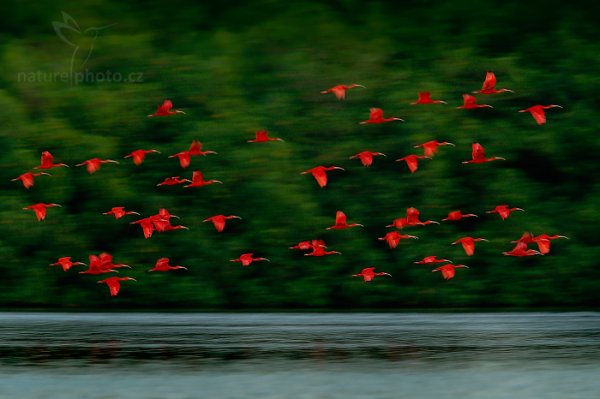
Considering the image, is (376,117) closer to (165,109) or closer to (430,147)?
(430,147)

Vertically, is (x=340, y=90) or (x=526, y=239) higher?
(x=340, y=90)

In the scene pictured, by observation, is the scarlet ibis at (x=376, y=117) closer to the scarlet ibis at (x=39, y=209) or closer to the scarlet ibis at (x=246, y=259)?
the scarlet ibis at (x=246, y=259)

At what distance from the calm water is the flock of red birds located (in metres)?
0.43

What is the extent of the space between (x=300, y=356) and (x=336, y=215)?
109 inches

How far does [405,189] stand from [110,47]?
3134 mm

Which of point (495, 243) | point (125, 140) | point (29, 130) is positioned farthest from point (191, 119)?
point (495, 243)

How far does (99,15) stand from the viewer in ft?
39.9

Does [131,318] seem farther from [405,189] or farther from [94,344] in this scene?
[405,189]

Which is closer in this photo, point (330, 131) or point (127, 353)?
point (127, 353)

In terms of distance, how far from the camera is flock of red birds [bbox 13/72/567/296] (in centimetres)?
1038

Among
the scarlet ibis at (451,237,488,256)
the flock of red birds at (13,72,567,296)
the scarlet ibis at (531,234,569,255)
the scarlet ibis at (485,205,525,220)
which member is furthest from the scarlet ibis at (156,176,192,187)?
the scarlet ibis at (531,234,569,255)

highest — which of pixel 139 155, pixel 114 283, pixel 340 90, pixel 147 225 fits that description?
pixel 340 90

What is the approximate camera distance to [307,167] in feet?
35.4

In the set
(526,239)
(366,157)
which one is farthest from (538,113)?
(366,157)
